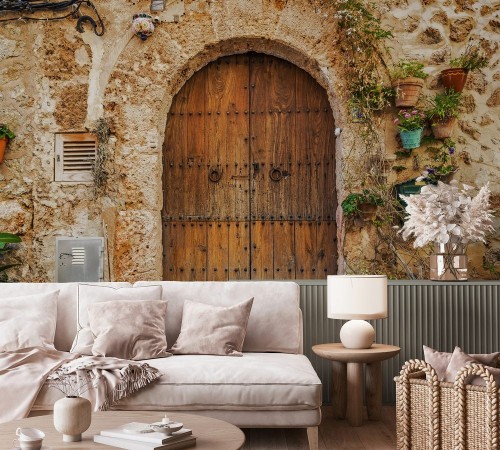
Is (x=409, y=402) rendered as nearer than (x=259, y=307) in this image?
Yes

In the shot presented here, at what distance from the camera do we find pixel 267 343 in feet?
11.4

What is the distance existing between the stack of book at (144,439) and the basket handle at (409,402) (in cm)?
112

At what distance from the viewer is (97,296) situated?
3482 millimetres

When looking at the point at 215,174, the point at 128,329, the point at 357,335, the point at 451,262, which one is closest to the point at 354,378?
the point at 357,335

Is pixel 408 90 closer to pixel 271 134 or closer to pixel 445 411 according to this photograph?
pixel 271 134

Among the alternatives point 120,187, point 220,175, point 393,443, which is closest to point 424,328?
point 393,443

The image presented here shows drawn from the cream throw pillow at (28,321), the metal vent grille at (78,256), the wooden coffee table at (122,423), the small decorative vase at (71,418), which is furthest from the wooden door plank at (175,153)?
the small decorative vase at (71,418)

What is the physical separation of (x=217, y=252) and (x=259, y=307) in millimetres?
1755

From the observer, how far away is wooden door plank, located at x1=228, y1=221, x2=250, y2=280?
17.1ft

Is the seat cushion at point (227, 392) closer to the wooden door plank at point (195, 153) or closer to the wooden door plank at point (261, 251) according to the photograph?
the wooden door plank at point (261, 251)

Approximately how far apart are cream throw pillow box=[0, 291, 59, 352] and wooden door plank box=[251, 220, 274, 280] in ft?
6.48

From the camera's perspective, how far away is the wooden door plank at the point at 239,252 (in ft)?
17.1

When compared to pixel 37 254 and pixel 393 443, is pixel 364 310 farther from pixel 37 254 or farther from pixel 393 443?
pixel 37 254

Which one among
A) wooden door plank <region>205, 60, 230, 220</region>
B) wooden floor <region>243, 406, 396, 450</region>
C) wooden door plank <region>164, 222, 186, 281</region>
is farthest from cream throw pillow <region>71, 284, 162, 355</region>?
wooden door plank <region>205, 60, 230, 220</region>
